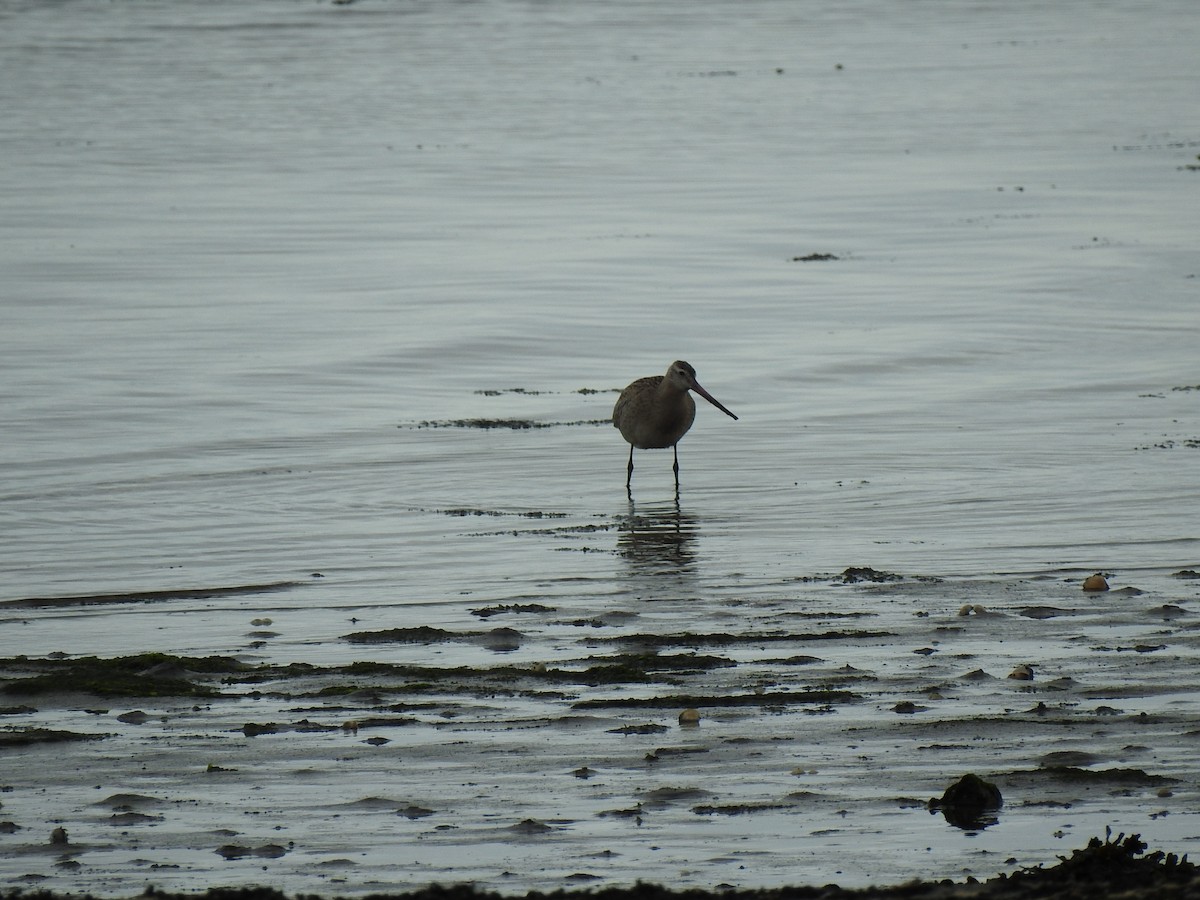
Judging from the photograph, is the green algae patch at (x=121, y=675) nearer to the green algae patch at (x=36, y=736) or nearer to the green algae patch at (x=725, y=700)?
the green algae patch at (x=36, y=736)

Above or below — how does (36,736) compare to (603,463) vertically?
below

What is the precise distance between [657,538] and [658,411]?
2.33 meters

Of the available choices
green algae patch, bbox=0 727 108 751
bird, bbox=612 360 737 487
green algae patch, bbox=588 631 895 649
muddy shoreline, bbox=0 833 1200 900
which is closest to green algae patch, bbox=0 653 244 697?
green algae patch, bbox=0 727 108 751

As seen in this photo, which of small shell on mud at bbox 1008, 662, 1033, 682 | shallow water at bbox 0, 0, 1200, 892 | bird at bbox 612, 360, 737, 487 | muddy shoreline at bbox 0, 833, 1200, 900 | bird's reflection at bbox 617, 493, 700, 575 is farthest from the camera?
bird at bbox 612, 360, 737, 487

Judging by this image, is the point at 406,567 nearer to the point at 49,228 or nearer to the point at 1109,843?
the point at 1109,843

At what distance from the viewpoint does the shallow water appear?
6848 millimetres

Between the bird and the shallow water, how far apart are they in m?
0.32

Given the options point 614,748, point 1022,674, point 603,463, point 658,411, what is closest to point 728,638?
point 1022,674

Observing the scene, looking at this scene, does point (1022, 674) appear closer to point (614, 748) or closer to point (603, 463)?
point (614, 748)

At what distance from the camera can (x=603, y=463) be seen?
48.6ft

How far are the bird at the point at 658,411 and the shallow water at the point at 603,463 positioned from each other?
0.32m

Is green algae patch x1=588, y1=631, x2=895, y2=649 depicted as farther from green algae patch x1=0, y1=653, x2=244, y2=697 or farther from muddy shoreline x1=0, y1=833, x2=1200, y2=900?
muddy shoreline x1=0, y1=833, x2=1200, y2=900

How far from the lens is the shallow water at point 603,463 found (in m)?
6.85

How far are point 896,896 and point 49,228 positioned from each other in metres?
22.5
